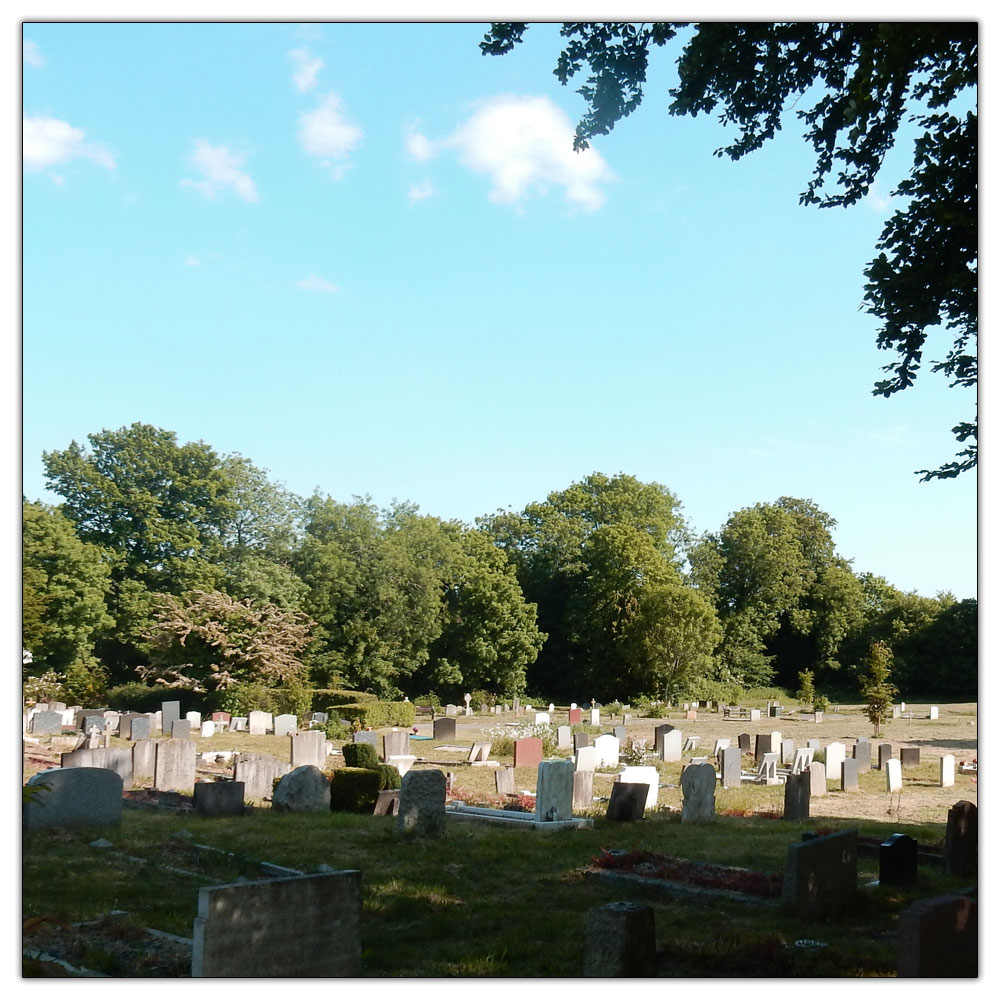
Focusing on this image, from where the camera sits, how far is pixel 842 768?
15211 mm

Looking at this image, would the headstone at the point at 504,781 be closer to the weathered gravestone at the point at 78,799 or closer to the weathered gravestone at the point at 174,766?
the weathered gravestone at the point at 174,766

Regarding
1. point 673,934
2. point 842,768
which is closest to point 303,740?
point 842,768

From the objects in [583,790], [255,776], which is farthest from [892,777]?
[255,776]

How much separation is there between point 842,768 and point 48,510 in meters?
11.8

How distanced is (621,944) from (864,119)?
18.1 ft

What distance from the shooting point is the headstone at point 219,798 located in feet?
37.5

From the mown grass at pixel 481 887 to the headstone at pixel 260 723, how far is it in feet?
29.6

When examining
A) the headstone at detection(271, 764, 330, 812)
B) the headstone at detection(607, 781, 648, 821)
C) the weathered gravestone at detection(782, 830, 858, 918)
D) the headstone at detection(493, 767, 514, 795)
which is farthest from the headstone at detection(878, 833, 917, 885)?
the headstone at detection(493, 767, 514, 795)

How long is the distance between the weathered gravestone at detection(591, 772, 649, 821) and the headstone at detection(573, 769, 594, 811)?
3.73ft

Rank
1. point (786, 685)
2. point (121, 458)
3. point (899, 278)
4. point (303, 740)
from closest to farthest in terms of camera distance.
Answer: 1. point (899, 278)
2. point (121, 458)
3. point (303, 740)
4. point (786, 685)

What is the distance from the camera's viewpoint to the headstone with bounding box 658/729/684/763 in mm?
19391

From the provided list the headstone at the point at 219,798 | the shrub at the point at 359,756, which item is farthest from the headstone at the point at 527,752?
the headstone at the point at 219,798

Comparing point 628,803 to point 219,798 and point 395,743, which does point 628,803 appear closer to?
point 219,798
